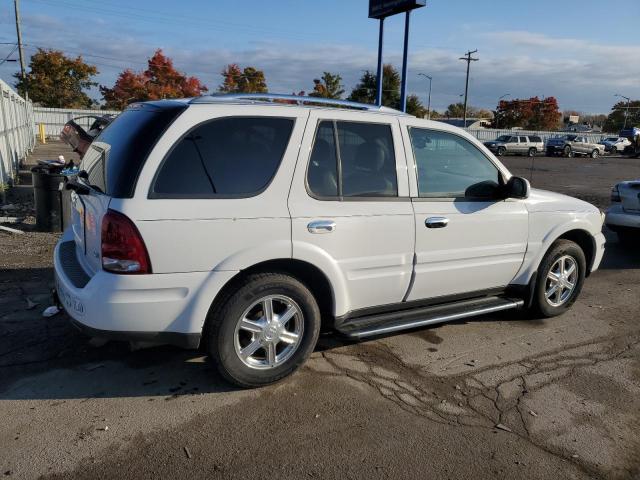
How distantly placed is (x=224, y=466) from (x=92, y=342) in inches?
76.9

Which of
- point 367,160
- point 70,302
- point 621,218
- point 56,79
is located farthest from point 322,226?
point 56,79

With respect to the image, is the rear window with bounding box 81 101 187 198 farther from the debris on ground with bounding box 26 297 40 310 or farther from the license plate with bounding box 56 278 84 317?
the debris on ground with bounding box 26 297 40 310

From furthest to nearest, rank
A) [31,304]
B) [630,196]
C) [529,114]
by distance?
[529,114] < [630,196] < [31,304]

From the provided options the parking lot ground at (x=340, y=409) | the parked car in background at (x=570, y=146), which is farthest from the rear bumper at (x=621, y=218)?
the parked car in background at (x=570, y=146)

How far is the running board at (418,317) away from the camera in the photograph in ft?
12.7

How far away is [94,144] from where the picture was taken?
4.06 metres

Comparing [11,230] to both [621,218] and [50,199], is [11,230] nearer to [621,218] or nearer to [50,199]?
[50,199]

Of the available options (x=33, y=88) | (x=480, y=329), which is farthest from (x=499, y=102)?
(x=480, y=329)

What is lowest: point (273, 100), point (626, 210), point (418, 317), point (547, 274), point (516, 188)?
point (418, 317)

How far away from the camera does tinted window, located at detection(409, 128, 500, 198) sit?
13.8 ft

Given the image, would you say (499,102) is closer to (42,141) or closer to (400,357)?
(42,141)

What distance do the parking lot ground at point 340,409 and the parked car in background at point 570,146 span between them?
142 ft

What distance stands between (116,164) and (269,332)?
1.43m

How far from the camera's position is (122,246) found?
10.1ft
